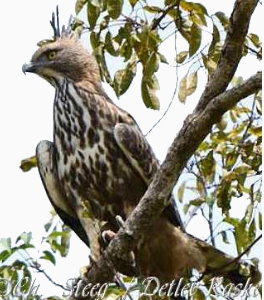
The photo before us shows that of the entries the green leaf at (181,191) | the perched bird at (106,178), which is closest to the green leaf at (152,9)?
the perched bird at (106,178)

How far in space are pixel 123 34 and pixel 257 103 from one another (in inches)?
29.9

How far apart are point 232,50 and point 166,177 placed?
579 millimetres

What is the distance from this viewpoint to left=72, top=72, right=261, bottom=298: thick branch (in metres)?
3.68

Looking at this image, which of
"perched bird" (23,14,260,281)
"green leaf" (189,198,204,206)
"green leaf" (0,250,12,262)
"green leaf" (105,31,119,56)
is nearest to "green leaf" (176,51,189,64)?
"green leaf" (105,31,119,56)

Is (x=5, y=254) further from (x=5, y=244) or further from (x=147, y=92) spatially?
(x=147, y=92)

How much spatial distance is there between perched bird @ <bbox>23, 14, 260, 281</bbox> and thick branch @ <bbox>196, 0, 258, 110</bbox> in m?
1.26

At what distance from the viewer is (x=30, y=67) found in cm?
585

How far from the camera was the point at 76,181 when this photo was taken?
5.10m

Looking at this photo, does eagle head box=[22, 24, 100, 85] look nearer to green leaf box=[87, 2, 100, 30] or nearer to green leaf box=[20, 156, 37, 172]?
green leaf box=[20, 156, 37, 172]

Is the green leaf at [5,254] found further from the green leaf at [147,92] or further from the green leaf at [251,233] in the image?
the green leaf at [251,233]

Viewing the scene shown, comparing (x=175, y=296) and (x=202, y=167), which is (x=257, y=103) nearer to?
(x=202, y=167)

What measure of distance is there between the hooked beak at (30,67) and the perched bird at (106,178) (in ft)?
1.50

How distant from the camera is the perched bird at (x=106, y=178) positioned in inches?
199

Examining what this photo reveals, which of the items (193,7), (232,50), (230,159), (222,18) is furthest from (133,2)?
(232,50)
